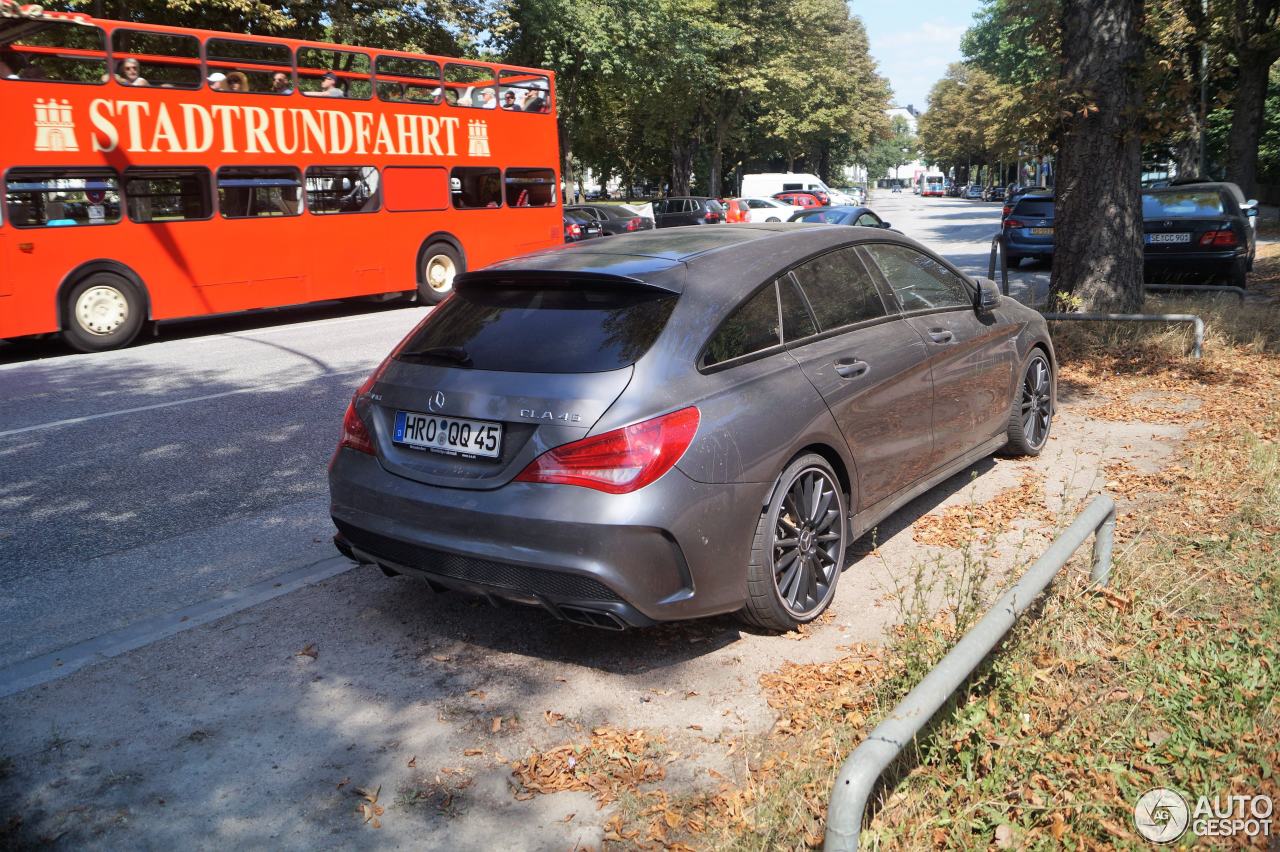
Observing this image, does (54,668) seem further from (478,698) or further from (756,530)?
(756,530)

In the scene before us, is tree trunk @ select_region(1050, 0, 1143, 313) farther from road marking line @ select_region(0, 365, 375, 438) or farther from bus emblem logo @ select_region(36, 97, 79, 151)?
bus emblem logo @ select_region(36, 97, 79, 151)

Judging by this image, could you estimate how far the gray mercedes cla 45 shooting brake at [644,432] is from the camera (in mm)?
3705

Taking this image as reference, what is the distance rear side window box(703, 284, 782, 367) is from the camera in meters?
4.09

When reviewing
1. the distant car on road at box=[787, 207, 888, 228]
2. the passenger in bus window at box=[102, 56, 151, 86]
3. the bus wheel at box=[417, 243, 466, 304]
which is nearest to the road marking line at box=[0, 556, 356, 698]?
the passenger in bus window at box=[102, 56, 151, 86]

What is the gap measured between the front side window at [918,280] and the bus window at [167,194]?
37.0 feet

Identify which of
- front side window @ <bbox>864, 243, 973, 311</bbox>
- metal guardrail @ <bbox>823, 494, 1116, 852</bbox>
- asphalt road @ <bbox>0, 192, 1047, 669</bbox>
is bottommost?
asphalt road @ <bbox>0, 192, 1047, 669</bbox>

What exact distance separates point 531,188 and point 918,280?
14977 mm

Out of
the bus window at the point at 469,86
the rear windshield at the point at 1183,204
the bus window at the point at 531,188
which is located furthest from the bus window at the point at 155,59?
the rear windshield at the point at 1183,204

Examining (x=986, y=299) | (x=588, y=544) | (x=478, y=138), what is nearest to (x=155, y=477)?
(x=588, y=544)

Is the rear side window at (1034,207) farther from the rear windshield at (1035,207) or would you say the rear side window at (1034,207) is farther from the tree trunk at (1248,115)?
the tree trunk at (1248,115)

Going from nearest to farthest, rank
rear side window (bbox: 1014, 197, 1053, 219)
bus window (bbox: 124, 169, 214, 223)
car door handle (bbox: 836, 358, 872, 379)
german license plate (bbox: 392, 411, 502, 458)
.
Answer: german license plate (bbox: 392, 411, 502, 458) < car door handle (bbox: 836, 358, 872, 379) < bus window (bbox: 124, 169, 214, 223) < rear side window (bbox: 1014, 197, 1053, 219)

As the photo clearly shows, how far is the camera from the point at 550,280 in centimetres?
429

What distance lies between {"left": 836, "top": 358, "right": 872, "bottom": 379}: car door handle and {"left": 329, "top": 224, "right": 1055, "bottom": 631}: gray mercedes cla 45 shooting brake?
0.02 meters

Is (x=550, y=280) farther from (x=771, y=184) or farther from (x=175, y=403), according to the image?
(x=771, y=184)
